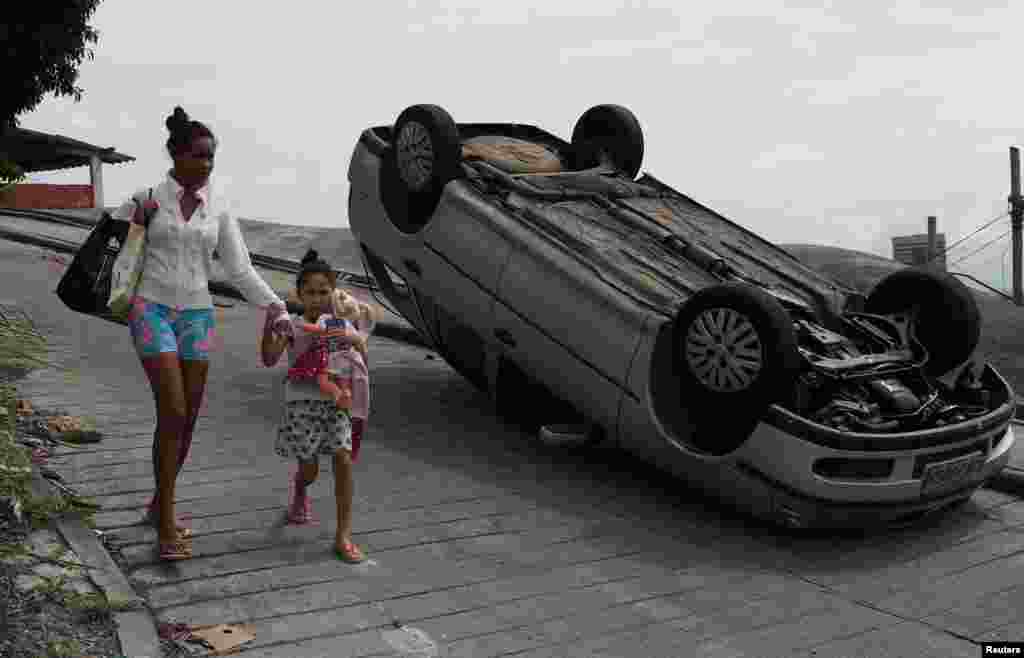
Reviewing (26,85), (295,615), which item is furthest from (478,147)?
(26,85)

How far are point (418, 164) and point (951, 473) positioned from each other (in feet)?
13.4

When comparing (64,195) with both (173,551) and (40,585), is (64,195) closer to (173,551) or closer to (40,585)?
(173,551)

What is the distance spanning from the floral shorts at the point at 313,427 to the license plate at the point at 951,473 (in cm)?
322

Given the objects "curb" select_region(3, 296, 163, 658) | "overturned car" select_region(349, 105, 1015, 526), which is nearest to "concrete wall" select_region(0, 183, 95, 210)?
"overturned car" select_region(349, 105, 1015, 526)

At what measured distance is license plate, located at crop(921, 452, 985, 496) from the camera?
592 cm

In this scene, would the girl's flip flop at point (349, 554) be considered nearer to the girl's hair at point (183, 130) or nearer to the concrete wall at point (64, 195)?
the girl's hair at point (183, 130)

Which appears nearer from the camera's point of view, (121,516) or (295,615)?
(295,615)

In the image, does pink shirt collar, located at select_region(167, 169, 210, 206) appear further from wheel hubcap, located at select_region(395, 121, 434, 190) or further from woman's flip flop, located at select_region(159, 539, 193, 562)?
wheel hubcap, located at select_region(395, 121, 434, 190)

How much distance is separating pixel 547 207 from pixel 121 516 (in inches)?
139

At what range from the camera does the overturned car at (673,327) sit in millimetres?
5758

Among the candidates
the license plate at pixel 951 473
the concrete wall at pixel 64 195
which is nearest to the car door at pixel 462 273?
the license plate at pixel 951 473

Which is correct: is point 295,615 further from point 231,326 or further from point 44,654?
point 231,326

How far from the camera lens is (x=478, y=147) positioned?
8.34 metres

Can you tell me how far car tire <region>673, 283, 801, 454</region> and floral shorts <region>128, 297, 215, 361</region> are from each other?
2.62 meters
